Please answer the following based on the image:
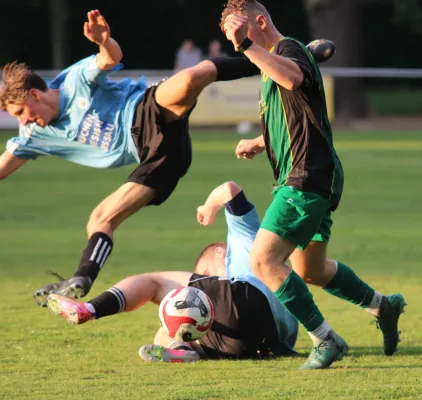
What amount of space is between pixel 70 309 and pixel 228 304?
94 centimetres

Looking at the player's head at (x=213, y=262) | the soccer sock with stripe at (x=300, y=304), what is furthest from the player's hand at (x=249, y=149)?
the soccer sock with stripe at (x=300, y=304)

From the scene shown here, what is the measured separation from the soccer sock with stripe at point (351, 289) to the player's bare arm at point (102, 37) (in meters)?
2.05

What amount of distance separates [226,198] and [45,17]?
3554 cm

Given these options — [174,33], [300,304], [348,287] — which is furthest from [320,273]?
[174,33]

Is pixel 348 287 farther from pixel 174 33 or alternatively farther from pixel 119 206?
pixel 174 33

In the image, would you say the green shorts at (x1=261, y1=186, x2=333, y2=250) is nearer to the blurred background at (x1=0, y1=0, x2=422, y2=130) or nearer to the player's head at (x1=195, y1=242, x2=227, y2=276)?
the player's head at (x1=195, y1=242, x2=227, y2=276)

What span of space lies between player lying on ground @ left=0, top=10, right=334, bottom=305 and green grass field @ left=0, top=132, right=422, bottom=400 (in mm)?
686

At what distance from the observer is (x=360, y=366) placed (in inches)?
249

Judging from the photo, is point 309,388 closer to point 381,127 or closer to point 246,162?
point 246,162

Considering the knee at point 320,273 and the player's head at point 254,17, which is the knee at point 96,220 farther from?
the player's head at point 254,17

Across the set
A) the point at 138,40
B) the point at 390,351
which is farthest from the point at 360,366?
the point at 138,40

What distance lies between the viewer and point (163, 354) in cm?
647

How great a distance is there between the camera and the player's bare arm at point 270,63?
19.2 ft

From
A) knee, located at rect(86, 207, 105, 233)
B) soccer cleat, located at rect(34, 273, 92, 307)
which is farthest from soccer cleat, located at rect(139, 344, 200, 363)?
knee, located at rect(86, 207, 105, 233)
